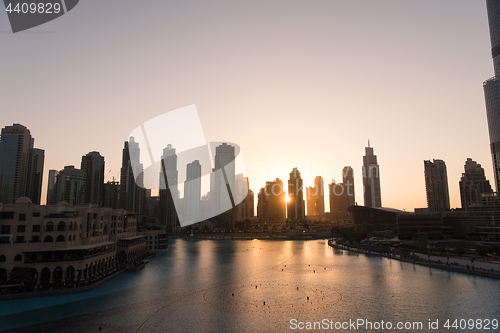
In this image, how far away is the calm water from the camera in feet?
99.4

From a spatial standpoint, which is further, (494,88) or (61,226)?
(494,88)

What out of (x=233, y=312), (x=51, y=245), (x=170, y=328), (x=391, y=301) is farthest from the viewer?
(x=51, y=245)

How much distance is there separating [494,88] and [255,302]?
132 meters

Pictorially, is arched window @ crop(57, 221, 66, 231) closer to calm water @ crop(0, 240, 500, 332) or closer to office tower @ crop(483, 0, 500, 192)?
calm water @ crop(0, 240, 500, 332)

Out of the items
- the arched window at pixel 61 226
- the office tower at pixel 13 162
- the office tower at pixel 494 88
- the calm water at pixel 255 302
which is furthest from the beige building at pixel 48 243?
the office tower at pixel 13 162

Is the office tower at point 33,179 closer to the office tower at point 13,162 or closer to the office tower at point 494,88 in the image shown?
the office tower at point 13,162

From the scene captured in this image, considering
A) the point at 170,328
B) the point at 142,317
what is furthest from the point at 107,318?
the point at 170,328

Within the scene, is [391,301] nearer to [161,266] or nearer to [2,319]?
[2,319]

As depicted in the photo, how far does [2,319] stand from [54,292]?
888 cm

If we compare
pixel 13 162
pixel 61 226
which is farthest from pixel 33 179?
pixel 61 226

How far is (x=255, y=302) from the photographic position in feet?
123

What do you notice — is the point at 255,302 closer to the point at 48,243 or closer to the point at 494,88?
the point at 48,243

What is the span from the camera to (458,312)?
33281mm

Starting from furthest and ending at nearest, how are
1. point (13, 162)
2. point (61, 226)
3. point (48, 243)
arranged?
point (13, 162), point (61, 226), point (48, 243)
